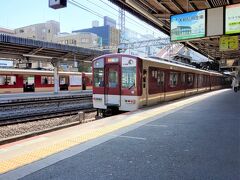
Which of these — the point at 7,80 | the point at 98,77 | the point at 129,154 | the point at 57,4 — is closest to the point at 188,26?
the point at 98,77

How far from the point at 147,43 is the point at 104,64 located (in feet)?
64.6

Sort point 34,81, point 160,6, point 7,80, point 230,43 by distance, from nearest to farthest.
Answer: point 160,6
point 230,43
point 7,80
point 34,81

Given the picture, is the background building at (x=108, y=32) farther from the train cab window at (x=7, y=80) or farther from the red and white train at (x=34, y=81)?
the train cab window at (x=7, y=80)

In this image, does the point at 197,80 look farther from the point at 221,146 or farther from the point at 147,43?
the point at 221,146

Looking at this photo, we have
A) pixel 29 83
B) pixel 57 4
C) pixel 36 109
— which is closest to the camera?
pixel 57 4

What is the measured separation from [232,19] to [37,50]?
15.8 metres

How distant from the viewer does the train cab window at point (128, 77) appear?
1116cm

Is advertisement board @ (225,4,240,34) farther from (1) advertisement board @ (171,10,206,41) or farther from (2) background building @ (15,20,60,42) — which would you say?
(2) background building @ (15,20,60,42)

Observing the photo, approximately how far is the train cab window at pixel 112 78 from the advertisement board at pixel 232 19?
502 cm

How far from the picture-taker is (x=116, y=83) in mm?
11680

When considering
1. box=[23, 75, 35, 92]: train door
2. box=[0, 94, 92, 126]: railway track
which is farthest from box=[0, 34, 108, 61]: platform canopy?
box=[0, 94, 92, 126]: railway track

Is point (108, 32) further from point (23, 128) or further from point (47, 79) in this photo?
point (23, 128)

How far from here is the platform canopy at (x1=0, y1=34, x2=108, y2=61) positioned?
1893cm

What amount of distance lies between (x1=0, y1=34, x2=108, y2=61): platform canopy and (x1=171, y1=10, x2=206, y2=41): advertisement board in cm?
1143
